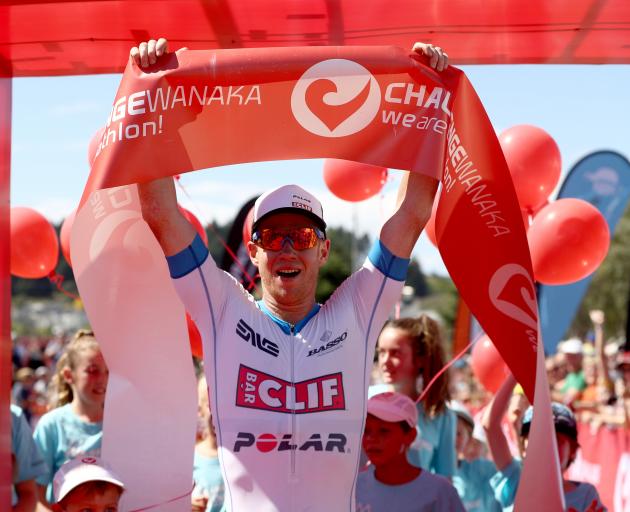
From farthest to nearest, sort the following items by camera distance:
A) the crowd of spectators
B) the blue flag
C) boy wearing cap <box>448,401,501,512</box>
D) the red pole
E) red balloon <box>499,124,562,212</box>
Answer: the blue flag < boy wearing cap <box>448,401,501,512</box> < red balloon <box>499,124,562,212</box> < the crowd of spectators < the red pole

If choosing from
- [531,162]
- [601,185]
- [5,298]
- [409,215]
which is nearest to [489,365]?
[531,162]

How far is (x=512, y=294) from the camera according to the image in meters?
3.44

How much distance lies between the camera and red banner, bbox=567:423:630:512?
7.33 meters

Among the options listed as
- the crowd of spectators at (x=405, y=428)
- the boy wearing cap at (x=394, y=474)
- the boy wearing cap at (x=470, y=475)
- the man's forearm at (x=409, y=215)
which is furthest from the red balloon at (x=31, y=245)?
the man's forearm at (x=409, y=215)

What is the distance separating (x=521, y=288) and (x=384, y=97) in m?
0.84

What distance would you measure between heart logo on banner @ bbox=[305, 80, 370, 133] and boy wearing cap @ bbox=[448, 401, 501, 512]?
2.55 meters

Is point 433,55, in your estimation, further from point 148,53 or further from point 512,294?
point 148,53

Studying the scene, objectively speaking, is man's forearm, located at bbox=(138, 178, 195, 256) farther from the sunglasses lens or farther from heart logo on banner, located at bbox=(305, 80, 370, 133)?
heart logo on banner, located at bbox=(305, 80, 370, 133)

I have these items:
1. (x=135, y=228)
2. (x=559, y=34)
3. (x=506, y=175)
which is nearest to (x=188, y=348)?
(x=135, y=228)

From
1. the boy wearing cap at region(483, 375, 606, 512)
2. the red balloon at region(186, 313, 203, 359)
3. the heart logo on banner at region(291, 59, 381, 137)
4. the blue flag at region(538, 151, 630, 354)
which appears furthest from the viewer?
the blue flag at region(538, 151, 630, 354)

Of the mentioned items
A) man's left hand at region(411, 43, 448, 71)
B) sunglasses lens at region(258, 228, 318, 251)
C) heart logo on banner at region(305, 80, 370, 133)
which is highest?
man's left hand at region(411, 43, 448, 71)

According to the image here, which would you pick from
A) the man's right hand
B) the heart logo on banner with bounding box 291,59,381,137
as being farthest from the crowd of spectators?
the man's right hand

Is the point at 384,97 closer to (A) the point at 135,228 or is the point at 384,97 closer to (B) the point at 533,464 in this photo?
(A) the point at 135,228

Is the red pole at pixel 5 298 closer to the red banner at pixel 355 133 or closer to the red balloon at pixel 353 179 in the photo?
the red banner at pixel 355 133
